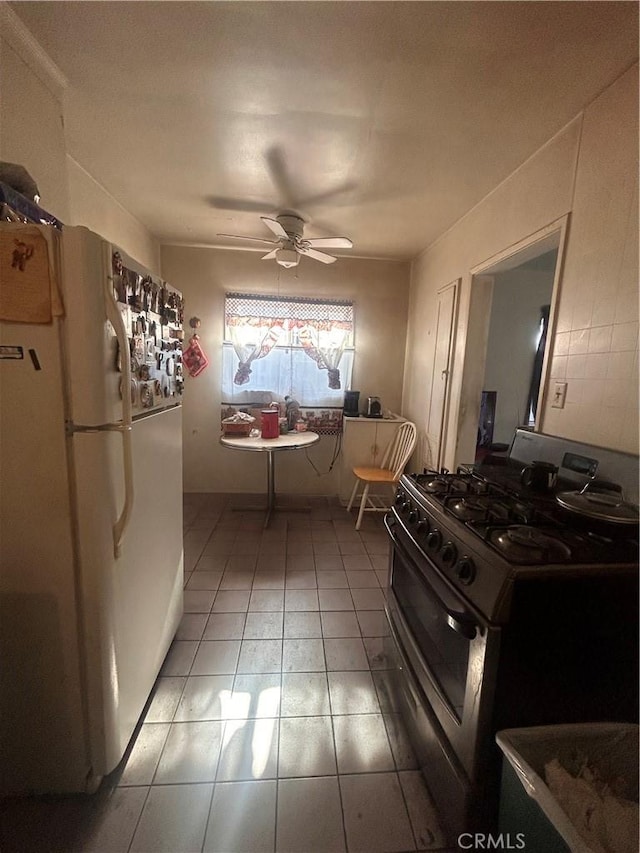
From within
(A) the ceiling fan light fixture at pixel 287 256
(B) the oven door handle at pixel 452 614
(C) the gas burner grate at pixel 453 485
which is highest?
(A) the ceiling fan light fixture at pixel 287 256

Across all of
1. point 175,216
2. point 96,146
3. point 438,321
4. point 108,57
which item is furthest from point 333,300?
point 108,57

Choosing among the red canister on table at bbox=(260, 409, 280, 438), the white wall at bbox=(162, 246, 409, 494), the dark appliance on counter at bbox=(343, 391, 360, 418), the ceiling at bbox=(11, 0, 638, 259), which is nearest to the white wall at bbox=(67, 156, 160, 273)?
the ceiling at bbox=(11, 0, 638, 259)

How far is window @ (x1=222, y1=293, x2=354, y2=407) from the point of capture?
3370 millimetres

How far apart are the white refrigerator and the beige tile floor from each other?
0.42 feet

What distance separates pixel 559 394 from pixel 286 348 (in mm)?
2464

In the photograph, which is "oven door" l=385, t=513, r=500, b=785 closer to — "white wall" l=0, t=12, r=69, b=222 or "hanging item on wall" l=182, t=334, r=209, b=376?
"white wall" l=0, t=12, r=69, b=222

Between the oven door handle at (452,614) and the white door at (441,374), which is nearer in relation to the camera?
the oven door handle at (452,614)

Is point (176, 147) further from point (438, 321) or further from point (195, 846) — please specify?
point (195, 846)

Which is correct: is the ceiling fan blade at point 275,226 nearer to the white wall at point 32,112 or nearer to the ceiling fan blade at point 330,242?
the ceiling fan blade at point 330,242

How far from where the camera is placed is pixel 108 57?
129 centimetres

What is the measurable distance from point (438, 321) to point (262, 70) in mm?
1960

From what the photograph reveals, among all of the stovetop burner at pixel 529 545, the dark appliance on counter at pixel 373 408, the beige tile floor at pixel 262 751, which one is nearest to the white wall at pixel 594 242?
the stovetop burner at pixel 529 545

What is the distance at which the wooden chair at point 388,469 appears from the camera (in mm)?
3004

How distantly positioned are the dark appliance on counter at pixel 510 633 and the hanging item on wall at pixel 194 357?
290cm
